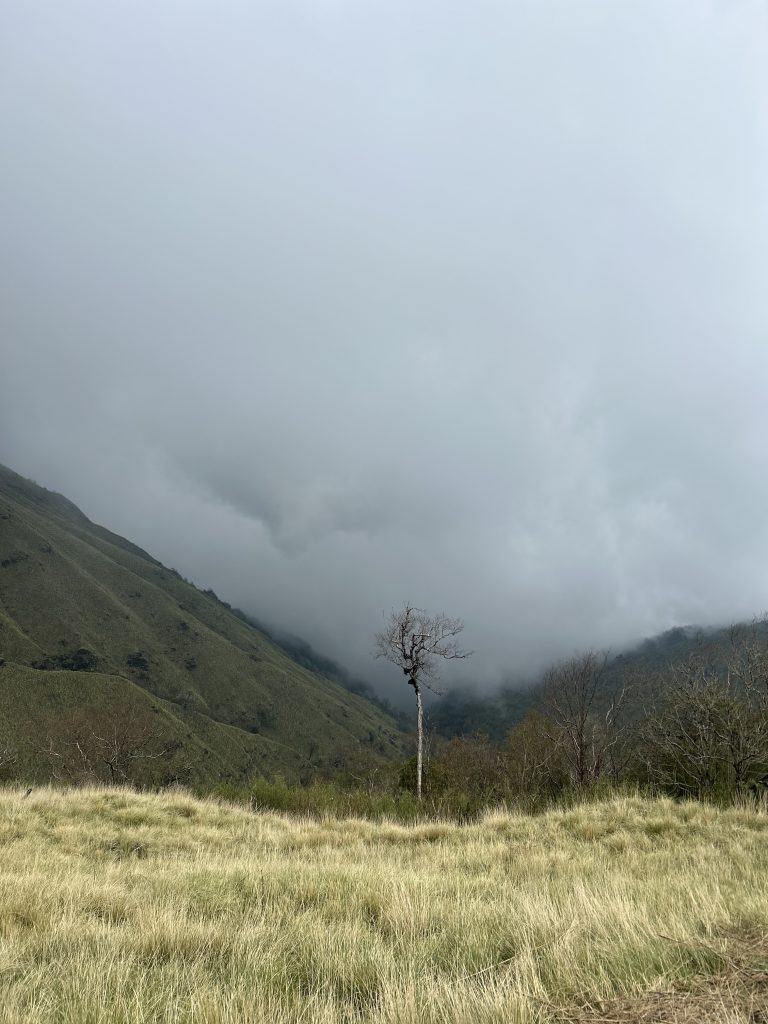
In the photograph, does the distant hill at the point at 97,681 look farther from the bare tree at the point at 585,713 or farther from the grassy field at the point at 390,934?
the grassy field at the point at 390,934

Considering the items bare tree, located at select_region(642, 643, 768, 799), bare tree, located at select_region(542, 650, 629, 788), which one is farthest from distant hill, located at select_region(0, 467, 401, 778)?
bare tree, located at select_region(642, 643, 768, 799)

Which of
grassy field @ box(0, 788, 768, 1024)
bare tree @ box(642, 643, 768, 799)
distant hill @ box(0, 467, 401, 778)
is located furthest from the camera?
distant hill @ box(0, 467, 401, 778)

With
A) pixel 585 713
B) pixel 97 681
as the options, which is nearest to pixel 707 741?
pixel 585 713

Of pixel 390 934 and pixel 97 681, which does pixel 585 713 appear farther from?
pixel 97 681

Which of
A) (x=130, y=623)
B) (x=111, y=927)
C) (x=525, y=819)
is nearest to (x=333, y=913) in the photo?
(x=111, y=927)

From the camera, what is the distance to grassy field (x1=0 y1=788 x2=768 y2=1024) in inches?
109

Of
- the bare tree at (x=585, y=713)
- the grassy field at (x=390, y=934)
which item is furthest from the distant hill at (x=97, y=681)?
the grassy field at (x=390, y=934)

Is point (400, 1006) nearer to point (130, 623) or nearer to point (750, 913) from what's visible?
point (750, 913)

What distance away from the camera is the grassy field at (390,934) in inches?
109

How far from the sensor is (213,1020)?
2738mm

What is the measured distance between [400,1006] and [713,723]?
67.8 ft

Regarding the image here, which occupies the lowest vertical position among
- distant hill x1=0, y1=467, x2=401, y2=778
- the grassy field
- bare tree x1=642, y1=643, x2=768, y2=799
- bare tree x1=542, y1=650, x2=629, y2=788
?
distant hill x1=0, y1=467, x2=401, y2=778

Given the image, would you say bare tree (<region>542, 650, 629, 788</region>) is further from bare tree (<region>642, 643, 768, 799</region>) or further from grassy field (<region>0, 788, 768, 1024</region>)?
grassy field (<region>0, 788, 768, 1024</region>)

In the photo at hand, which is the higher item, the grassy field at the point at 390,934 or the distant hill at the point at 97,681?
the grassy field at the point at 390,934
